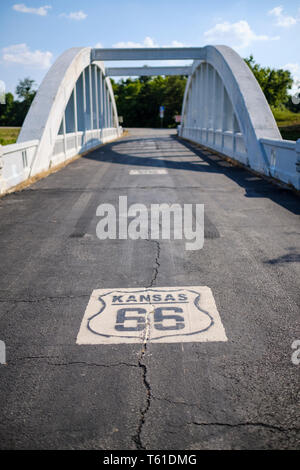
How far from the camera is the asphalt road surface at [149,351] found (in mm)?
2555

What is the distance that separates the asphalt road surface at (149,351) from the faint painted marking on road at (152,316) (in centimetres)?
10

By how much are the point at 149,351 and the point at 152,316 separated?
62 centimetres

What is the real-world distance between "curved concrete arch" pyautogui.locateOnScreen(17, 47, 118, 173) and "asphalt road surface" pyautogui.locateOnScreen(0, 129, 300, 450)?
7375 millimetres

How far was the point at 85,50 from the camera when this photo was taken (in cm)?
2169

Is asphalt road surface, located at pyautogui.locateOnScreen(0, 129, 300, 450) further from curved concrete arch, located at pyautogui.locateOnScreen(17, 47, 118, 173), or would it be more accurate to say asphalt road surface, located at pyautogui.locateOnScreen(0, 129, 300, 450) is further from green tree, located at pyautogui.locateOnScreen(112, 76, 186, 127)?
green tree, located at pyautogui.locateOnScreen(112, 76, 186, 127)

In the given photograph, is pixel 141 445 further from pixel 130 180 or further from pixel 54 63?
pixel 54 63

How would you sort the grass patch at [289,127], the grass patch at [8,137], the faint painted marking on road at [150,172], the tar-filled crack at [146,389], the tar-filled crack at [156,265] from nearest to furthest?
the tar-filled crack at [146,389] < the tar-filled crack at [156,265] < the faint painted marking on road at [150,172] < the grass patch at [289,127] < the grass patch at [8,137]

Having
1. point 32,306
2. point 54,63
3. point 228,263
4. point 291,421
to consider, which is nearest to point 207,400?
point 291,421

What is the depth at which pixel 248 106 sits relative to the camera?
51.8ft

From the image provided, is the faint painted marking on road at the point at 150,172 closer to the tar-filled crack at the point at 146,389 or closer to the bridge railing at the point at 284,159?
the bridge railing at the point at 284,159

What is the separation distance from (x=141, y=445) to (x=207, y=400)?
576mm

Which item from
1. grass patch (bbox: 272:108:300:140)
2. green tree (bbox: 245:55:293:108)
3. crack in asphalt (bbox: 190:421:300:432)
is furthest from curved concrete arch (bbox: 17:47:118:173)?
green tree (bbox: 245:55:293:108)

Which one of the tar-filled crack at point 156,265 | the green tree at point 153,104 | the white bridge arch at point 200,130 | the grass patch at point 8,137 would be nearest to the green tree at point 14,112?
the green tree at point 153,104

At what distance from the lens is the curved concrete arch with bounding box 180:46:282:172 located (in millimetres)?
14438
